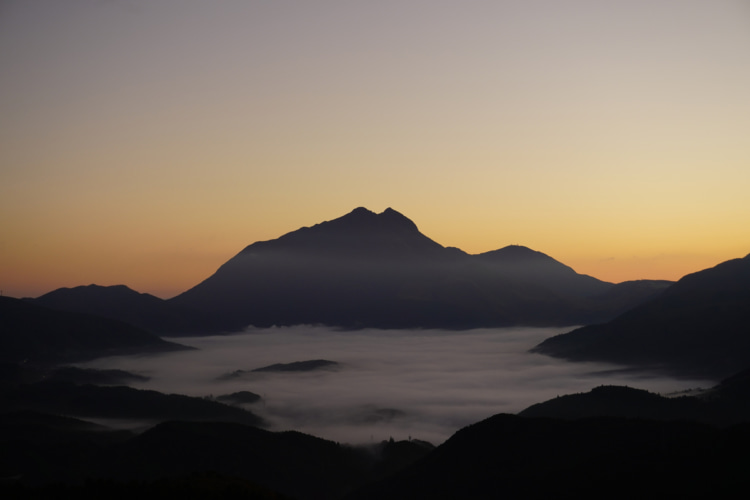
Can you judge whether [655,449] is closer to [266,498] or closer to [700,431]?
[700,431]

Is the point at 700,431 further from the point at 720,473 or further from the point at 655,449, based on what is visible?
the point at 720,473

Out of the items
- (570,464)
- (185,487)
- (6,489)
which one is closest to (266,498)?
(185,487)

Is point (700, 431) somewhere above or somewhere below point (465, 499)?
above

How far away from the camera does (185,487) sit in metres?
171

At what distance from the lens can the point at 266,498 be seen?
172750 millimetres

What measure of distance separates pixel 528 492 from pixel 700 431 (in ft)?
154

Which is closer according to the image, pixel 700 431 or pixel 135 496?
pixel 135 496

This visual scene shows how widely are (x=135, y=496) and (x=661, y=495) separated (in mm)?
114178

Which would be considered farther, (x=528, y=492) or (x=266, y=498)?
(x=528, y=492)

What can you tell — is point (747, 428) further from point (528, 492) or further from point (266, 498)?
point (266, 498)

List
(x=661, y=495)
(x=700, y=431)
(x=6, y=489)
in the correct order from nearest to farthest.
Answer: (x=661, y=495)
(x=6, y=489)
(x=700, y=431)

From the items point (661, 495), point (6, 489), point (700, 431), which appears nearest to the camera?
→ point (661, 495)

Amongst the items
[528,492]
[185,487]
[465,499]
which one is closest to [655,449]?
[528,492]

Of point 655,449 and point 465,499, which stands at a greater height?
point 655,449
